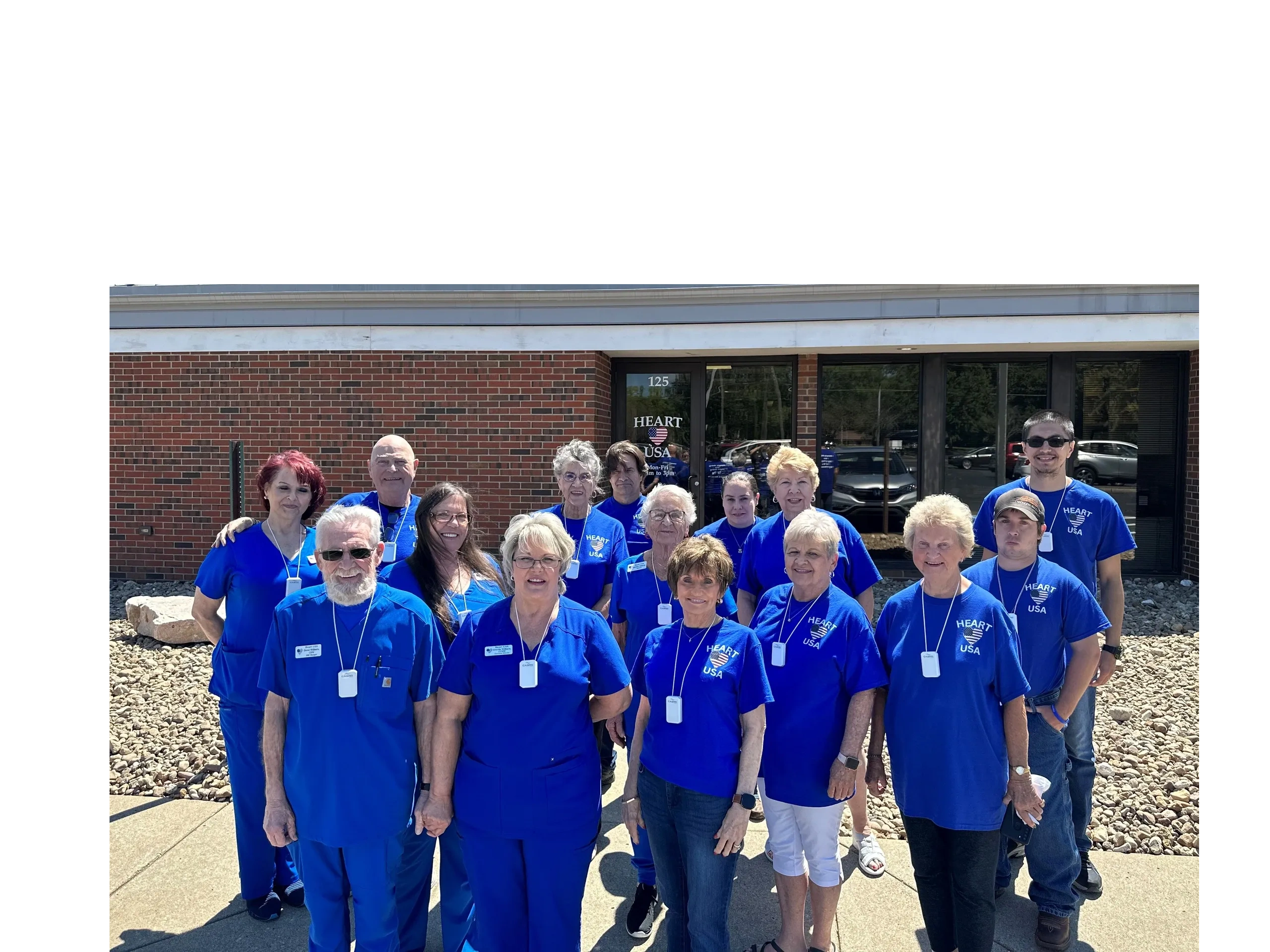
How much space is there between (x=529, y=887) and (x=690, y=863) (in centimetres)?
55

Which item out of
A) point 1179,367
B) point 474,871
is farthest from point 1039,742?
point 1179,367

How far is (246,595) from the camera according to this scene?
3.45 metres

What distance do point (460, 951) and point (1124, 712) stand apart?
5.14 m

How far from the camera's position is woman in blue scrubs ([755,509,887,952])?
288 cm

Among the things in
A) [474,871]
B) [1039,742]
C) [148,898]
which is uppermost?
[1039,742]

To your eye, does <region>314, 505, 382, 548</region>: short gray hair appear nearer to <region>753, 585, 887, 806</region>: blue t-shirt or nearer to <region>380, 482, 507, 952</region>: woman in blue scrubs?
<region>380, 482, 507, 952</region>: woman in blue scrubs

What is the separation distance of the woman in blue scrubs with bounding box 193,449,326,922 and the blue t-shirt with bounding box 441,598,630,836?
104 cm

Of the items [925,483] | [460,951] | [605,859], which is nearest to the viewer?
[460,951]

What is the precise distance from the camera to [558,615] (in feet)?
9.29

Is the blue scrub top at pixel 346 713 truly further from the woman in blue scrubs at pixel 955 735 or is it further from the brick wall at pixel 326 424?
the brick wall at pixel 326 424

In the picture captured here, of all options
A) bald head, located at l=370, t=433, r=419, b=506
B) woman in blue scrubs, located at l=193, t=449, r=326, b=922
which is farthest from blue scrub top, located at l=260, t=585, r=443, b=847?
bald head, located at l=370, t=433, r=419, b=506

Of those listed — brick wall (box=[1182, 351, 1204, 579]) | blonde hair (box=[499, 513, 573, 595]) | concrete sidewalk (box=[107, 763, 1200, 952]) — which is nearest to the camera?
blonde hair (box=[499, 513, 573, 595])

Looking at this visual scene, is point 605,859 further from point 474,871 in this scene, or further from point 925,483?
point 925,483

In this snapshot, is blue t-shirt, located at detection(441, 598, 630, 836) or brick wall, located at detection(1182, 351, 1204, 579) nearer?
blue t-shirt, located at detection(441, 598, 630, 836)
